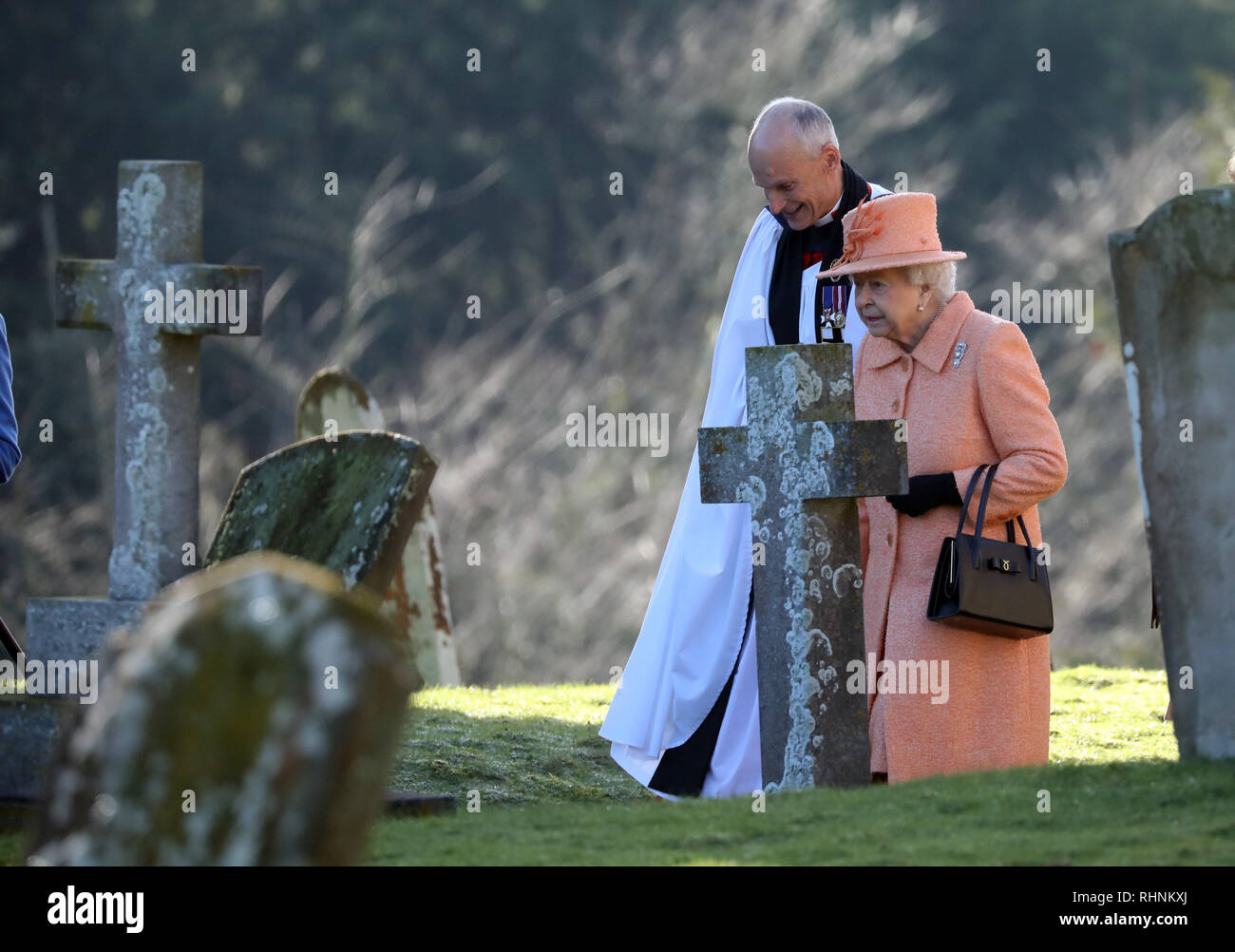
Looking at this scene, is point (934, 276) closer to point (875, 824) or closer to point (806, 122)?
point (806, 122)

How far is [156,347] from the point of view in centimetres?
835

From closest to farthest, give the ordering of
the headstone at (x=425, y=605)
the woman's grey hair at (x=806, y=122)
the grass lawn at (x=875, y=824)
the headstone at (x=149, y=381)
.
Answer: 1. the grass lawn at (x=875, y=824)
2. the woman's grey hair at (x=806, y=122)
3. the headstone at (x=149, y=381)
4. the headstone at (x=425, y=605)

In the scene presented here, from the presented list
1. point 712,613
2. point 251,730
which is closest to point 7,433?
point 712,613

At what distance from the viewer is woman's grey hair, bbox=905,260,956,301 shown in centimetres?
535

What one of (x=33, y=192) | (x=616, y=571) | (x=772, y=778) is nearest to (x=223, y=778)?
(x=772, y=778)

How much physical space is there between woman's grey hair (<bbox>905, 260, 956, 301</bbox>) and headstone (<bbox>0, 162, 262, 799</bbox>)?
12.3ft

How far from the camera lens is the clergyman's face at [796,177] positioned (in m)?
5.99

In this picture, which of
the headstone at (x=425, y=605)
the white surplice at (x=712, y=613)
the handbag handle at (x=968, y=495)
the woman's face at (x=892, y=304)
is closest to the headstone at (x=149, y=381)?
the headstone at (x=425, y=605)

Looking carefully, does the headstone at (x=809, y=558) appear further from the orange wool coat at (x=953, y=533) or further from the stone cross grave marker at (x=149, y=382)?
the stone cross grave marker at (x=149, y=382)

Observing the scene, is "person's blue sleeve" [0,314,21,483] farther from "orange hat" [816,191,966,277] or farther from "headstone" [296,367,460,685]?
"headstone" [296,367,460,685]

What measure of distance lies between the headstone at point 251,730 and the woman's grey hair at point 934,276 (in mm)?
2963

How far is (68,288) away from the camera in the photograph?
8.59 metres

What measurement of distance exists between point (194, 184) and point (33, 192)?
59.6 ft
